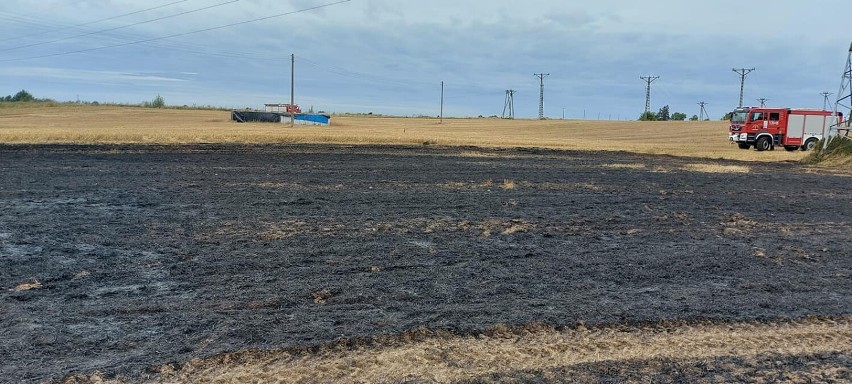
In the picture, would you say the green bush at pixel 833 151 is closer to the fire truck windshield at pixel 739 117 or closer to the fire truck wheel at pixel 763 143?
the fire truck wheel at pixel 763 143

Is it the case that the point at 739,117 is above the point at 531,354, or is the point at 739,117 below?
above

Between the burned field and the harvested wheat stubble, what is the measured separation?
175 millimetres

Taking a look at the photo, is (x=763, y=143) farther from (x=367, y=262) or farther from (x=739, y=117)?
(x=367, y=262)

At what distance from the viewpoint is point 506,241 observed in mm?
7980

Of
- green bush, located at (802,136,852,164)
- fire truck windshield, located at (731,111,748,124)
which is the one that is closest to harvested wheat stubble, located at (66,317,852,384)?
green bush, located at (802,136,852,164)

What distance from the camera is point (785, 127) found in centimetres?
3675

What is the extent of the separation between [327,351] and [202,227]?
5044 millimetres

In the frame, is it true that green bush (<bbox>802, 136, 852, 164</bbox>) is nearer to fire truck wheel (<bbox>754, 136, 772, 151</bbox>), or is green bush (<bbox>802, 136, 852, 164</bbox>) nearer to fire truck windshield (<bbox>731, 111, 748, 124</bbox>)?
fire truck wheel (<bbox>754, 136, 772, 151</bbox>)

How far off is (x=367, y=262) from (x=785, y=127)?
3733cm

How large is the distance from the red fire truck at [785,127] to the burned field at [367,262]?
25.6 meters

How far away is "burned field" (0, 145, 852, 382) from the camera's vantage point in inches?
185

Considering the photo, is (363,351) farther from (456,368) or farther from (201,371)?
(201,371)

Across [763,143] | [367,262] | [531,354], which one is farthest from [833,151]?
[531,354]

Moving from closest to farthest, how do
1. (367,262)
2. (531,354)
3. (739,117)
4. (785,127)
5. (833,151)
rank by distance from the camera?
1. (531,354)
2. (367,262)
3. (833,151)
4. (785,127)
5. (739,117)
